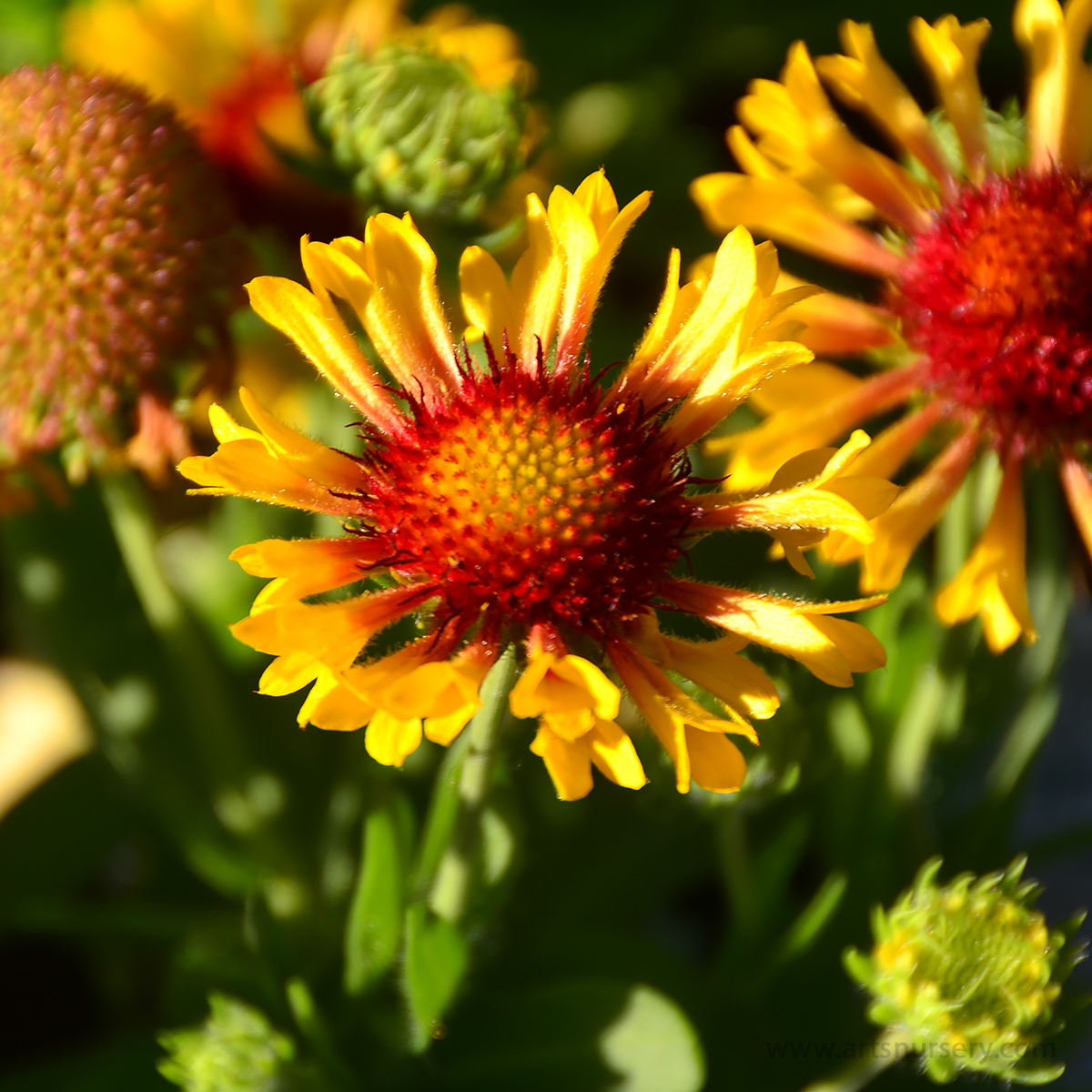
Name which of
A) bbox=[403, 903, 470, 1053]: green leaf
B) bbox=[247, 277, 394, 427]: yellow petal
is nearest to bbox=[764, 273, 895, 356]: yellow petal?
bbox=[247, 277, 394, 427]: yellow petal

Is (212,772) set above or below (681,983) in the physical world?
above

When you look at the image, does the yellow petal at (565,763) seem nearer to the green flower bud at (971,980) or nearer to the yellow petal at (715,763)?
the yellow petal at (715,763)

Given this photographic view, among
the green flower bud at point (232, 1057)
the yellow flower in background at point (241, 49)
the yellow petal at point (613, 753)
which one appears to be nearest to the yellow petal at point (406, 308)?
the yellow petal at point (613, 753)

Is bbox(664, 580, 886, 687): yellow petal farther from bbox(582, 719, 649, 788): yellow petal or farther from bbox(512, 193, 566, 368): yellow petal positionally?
bbox(512, 193, 566, 368): yellow petal

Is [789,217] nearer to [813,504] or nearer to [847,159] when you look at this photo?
[847,159]

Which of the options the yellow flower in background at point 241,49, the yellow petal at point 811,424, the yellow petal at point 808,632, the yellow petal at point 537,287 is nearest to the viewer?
the yellow petal at point 808,632

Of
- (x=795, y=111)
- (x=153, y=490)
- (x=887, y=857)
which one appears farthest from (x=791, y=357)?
(x=153, y=490)

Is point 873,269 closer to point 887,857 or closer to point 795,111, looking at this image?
point 795,111
